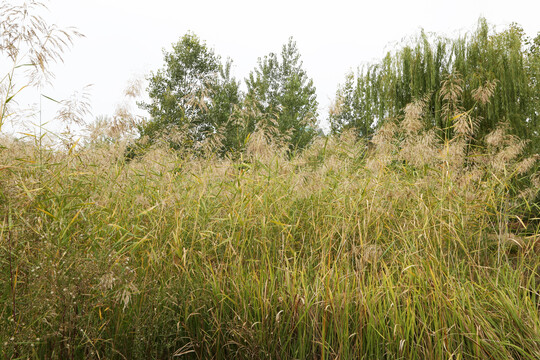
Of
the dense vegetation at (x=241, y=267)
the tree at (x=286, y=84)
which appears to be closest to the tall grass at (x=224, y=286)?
the dense vegetation at (x=241, y=267)

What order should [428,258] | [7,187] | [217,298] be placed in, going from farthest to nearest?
[428,258]
[217,298]
[7,187]

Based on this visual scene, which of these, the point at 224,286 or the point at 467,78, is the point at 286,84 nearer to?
the point at 467,78

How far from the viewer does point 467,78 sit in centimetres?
816

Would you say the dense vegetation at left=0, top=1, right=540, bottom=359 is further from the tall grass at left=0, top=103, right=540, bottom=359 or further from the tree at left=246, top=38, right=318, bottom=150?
the tree at left=246, top=38, right=318, bottom=150

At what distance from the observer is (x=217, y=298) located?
1.84 m

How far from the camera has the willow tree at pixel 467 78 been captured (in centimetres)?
783

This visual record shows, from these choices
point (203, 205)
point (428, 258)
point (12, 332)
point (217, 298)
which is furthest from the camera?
point (203, 205)

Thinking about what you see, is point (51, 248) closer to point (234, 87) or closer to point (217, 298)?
point (217, 298)

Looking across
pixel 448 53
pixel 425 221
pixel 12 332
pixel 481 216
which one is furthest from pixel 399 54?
pixel 12 332

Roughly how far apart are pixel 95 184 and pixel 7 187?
2.89 ft

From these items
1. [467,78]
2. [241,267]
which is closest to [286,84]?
[467,78]

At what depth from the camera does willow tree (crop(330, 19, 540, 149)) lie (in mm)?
7828

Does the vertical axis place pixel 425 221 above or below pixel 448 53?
below

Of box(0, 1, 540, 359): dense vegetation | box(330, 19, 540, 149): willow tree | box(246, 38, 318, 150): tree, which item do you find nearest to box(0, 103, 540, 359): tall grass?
box(0, 1, 540, 359): dense vegetation
